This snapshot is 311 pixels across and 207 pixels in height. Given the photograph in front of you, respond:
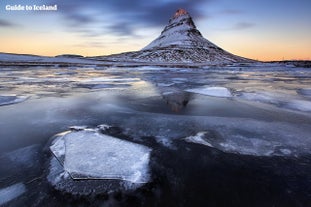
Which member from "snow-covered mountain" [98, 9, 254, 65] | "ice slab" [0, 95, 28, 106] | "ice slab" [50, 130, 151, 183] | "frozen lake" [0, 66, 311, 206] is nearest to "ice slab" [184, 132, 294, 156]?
"frozen lake" [0, 66, 311, 206]

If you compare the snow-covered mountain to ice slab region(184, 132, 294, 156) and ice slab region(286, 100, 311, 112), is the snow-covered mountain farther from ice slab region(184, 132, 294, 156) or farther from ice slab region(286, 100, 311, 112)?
ice slab region(184, 132, 294, 156)

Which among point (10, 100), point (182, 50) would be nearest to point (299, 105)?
point (10, 100)

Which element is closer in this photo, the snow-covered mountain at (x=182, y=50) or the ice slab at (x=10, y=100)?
the ice slab at (x=10, y=100)

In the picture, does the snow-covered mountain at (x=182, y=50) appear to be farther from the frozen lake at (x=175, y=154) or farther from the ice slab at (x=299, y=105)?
the frozen lake at (x=175, y=154)

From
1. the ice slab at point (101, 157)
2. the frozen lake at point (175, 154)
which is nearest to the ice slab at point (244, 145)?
the frozen lake at point (175, 154)

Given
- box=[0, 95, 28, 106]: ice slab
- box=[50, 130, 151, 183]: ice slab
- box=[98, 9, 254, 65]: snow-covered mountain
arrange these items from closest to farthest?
1. box=[50, 130, 151, 183]: ice slab
2. box=[0, 95, 28, 106]: ice slab
3. box=[98, 9, 254, 65]: snow-covered mountain

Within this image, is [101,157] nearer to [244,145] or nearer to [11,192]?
[11,192]
